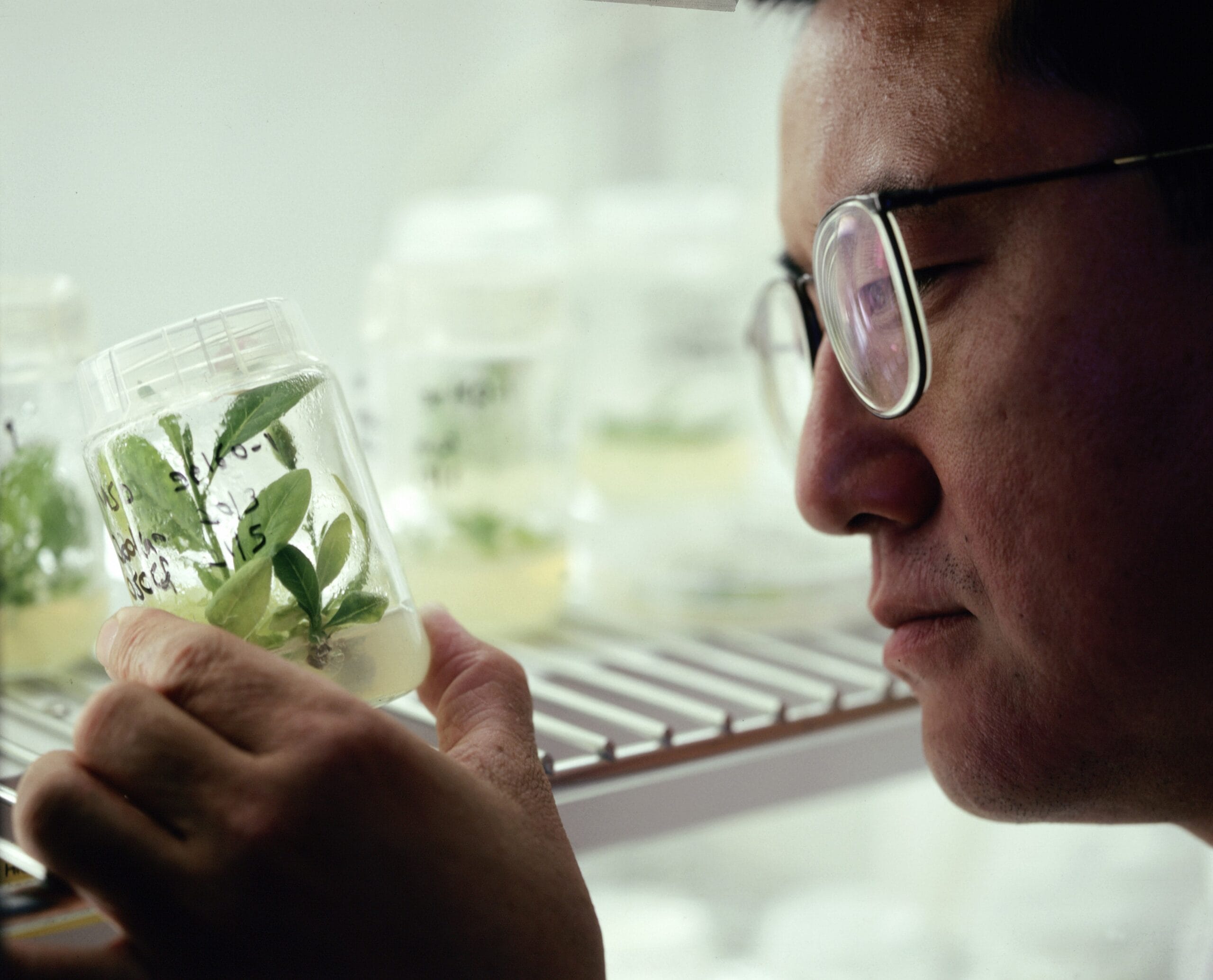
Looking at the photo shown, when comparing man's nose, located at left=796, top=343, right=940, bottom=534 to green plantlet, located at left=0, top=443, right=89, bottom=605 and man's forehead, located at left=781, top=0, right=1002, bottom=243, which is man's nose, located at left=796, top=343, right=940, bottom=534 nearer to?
man's forehead, located at left=781, top=0, right=1002, bottom=243

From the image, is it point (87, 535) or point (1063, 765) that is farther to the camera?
point (87, 535)

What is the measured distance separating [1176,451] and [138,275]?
0.60 m

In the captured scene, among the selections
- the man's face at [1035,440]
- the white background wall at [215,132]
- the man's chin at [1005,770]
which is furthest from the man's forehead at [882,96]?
the man's chin at [1005,770]

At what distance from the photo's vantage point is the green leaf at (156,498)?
0.50m

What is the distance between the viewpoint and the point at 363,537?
1.77 feet

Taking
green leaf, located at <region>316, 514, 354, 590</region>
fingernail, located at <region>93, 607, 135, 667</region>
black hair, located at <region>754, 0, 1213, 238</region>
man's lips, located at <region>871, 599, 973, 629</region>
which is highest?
black hair, located at <region>754, 0, 1213, 238</region>

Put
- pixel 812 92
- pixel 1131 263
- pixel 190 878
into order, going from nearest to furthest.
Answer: pixel 190 878, pixel 1131 263, pixel 812 92

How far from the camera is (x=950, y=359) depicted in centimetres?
59

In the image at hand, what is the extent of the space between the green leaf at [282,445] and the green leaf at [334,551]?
0.03 metres

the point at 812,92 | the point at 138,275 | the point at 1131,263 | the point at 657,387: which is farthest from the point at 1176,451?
the point at 657,387

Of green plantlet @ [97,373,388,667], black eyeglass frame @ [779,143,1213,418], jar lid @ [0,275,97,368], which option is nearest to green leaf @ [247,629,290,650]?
green plantlet @ [97,373,388,667]

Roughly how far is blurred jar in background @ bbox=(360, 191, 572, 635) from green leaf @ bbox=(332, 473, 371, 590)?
48cm

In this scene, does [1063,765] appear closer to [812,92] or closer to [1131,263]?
[1131,263]

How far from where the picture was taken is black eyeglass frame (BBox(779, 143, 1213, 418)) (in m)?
0.54
